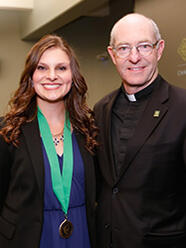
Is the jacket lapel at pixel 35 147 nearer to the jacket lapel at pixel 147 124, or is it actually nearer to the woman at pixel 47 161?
the woman at pixel 47 161

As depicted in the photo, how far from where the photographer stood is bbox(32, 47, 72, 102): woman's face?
206 centimetres

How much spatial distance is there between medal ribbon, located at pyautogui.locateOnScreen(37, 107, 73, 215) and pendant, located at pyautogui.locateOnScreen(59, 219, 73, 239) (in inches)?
2.4

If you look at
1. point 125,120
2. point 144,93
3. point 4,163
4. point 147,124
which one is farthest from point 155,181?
point 4,163

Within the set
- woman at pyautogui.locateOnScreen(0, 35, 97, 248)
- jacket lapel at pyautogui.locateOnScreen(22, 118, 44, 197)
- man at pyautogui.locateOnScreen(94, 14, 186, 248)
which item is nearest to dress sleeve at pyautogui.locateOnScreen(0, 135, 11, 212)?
woman at pyautogui.locateOnScreen(0, 35, 97, 248)

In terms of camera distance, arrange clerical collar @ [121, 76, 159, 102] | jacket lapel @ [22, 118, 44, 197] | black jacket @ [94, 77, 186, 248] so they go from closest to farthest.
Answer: black jacket @ [94, 77, 186, 248] < jacket lapel @ [22, 118, 44, 197] < clerical collar @ [121, 76, 159, 102]

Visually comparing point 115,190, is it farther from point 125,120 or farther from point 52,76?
point 52,76

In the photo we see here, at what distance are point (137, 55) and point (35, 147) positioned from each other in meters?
0.78

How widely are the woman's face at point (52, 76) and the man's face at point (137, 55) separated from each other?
1.10 feet

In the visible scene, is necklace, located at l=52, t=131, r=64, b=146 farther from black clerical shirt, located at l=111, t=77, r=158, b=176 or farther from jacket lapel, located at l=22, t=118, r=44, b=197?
black clerical shirt, located at l=111, t=77, r=158, b=176

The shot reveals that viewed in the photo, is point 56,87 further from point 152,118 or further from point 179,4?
point 179,4

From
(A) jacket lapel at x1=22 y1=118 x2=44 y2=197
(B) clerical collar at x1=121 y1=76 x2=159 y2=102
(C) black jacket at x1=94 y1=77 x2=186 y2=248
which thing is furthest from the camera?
(B) clerical collar at x1=121 y1=76 x2=159 y2=102

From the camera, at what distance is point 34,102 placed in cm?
218

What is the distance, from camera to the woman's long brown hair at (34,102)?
203 cm

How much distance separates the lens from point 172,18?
345cm
